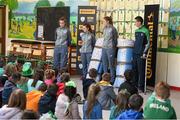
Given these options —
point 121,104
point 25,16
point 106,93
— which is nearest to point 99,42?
point 106,93

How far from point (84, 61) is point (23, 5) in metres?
4.26

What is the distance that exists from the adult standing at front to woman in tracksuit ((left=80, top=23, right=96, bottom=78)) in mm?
1326

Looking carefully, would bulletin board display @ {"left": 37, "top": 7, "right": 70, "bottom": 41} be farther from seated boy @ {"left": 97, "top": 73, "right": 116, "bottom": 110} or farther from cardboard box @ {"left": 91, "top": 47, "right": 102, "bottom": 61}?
seated boy @ {"left": 97, "top": 73, "right": 116, "bottom": 110}

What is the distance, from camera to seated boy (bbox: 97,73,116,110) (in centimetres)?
696

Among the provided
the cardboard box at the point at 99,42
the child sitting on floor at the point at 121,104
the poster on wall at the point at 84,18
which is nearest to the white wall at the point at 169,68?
the cardboard box at the point at 99,42

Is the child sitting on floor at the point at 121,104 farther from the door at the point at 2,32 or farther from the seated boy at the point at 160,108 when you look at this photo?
the door at the point at 2,32

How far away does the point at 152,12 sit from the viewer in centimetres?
923

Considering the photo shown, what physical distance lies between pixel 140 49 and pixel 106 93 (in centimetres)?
223

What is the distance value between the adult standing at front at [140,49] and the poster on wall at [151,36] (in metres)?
0.34

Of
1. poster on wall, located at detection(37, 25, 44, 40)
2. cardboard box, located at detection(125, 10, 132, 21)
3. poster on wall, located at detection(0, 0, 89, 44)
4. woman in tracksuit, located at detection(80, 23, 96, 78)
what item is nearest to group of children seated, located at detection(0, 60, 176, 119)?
woman in tracksuit, located at detection(80, 23, 96, 78)

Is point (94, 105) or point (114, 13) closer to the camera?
point (94, 105)

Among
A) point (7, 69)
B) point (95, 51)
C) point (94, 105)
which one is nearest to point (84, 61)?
point (95, 51)

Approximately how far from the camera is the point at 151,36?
30.5 feet

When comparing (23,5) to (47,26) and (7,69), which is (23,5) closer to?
(47,26)
